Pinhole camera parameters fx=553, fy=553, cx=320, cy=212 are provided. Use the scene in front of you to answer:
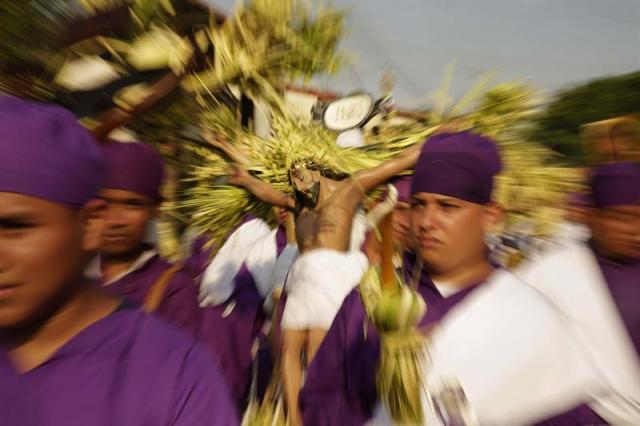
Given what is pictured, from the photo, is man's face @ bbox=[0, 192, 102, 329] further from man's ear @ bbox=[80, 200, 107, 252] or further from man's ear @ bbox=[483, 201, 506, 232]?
man's ear @ bbox=[483, 201, 506, 232]

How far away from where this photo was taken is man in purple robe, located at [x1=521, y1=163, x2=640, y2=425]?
188 cm

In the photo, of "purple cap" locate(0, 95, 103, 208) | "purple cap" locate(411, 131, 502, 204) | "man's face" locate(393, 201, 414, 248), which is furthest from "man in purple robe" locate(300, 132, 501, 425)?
"purple cap" locate(0, 95, 103, 208)

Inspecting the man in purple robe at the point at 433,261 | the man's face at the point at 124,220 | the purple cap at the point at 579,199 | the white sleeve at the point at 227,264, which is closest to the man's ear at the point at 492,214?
the man in purple robe at the point at 433,261

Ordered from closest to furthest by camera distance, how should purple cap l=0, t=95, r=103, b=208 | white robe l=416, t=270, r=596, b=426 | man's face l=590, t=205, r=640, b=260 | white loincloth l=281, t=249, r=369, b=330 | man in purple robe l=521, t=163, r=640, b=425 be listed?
1. purple cap l=0, t=95, r=103, b=208
2. white robe l=416, t=270, r=596, b=426
3. man in purple robe l=521, t=163, r=640, b=425
4. man's face l=590, t=205, r=640, b=260
5. white loincloth l=281, t=249, r=369, b=330

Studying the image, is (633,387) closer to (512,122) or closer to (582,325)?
(582,325)

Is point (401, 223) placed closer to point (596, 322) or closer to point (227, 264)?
point (596, 322)

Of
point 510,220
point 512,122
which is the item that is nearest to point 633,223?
point 510,220

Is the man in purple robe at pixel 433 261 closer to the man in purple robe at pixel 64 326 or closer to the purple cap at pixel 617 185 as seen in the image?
the purple cap at pixel 617 185

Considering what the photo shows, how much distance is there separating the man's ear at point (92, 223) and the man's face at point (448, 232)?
113cm

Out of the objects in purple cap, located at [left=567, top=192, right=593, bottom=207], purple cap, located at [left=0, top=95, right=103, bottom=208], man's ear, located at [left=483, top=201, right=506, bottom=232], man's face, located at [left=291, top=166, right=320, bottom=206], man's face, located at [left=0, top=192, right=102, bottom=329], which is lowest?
purple cap, located at [left=567, top=192, right=593, bottom=207]

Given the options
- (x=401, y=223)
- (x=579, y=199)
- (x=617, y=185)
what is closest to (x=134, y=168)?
(x=401, y=223)

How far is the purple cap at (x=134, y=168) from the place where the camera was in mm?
2381

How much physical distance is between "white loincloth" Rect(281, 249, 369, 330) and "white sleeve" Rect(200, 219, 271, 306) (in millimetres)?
822

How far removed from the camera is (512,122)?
2490 mm
